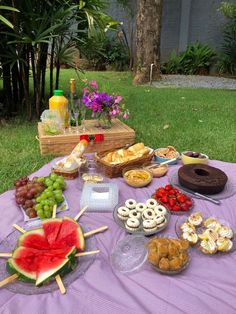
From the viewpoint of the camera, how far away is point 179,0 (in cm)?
1116

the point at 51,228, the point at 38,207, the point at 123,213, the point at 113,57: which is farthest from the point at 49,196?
the point at 113,57

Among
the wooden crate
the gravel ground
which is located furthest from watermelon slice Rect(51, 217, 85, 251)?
the gravel ground

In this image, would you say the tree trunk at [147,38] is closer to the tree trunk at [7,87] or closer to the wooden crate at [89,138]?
the tree trunk at [7,87]

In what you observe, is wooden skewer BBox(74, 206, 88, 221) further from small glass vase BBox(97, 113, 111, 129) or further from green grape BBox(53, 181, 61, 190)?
small glass vase BBox(97, 113, 111, 129)

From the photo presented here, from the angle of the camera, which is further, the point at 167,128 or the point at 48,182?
the point at 167,128

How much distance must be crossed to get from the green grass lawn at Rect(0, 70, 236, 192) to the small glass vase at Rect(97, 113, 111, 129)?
12.6 inches

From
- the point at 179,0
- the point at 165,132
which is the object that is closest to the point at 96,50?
the point at 165,132

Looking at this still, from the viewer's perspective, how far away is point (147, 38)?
8227 mm

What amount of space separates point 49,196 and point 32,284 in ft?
2.44

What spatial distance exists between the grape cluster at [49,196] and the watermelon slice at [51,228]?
24 cm

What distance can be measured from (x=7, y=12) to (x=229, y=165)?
358 cm

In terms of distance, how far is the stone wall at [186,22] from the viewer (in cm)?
1095

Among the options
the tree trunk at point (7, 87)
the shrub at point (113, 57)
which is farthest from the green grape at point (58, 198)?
the shrub at point (113, 57)

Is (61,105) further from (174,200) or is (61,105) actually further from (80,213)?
(174,200)
